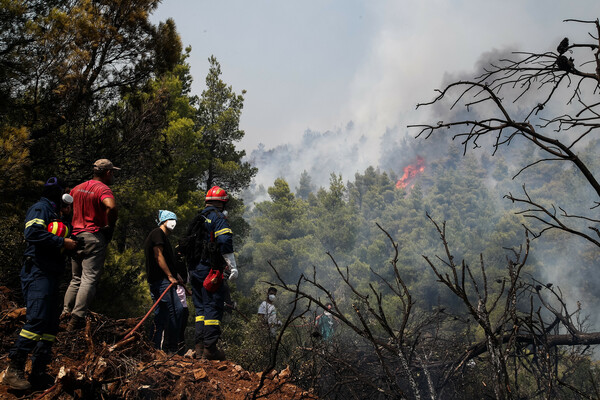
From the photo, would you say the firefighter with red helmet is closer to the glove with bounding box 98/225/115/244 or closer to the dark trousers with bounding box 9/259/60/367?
the dark trousers with bounding box 9/259/60/367

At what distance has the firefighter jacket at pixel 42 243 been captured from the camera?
10.6ft

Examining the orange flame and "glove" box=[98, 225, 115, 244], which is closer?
"glove" box=[98, 225, 115, 244]

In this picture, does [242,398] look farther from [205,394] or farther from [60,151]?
[60,151]

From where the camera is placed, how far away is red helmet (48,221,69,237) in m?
3.40

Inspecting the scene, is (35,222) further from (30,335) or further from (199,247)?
(199,247)

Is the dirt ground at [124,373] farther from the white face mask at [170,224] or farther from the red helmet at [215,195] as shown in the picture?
the red helmet at [215,195]

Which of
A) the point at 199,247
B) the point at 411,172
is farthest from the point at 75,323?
the point at 411,172

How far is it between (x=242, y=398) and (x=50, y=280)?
175 centimetres

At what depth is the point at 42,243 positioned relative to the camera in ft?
10.6

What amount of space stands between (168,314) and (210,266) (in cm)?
83

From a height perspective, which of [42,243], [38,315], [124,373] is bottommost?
[124,373]

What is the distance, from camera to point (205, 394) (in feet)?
11.3

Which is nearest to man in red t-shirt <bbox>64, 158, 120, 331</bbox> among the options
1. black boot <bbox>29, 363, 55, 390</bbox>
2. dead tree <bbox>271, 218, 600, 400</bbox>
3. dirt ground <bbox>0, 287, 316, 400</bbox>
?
dirt ground <bbox>0, 287, 316, 400</bbox>

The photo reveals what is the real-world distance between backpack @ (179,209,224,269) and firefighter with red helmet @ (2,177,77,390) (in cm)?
148
